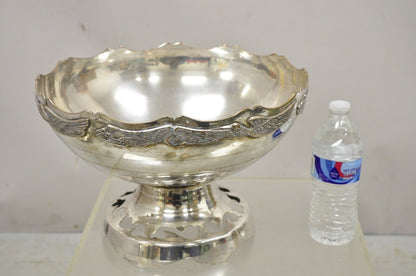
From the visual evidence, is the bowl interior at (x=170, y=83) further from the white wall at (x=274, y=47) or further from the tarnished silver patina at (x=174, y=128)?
the white wall at (x=274, y=47)

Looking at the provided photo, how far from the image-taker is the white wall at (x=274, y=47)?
127 cm

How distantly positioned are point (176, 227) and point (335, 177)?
30 cm

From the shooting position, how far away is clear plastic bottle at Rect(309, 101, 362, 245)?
931 millimetres

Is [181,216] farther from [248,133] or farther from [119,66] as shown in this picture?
[119,66]

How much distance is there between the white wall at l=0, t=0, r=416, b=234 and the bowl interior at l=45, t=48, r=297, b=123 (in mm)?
161

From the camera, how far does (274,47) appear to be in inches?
51.4

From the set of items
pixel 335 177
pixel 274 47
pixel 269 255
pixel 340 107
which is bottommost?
pixel 269 255

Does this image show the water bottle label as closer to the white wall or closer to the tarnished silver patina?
the tarnished silver patina

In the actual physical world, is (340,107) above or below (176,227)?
above

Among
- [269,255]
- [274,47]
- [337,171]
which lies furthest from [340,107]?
[274,47]

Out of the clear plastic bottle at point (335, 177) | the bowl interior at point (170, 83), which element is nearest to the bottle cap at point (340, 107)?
the clear plastic bottle at point (335, 177)

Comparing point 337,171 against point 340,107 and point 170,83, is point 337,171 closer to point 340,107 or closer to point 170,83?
Result: point 340,107

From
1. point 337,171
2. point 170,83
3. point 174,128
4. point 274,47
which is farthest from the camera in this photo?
point 274,47

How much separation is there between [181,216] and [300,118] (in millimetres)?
551
